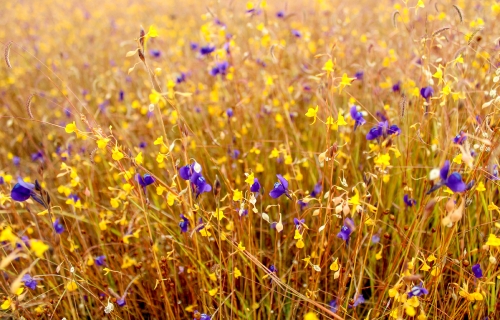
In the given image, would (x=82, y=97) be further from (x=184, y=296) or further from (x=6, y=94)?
(x=184, y=296)

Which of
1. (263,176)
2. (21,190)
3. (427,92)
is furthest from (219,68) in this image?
(21,190)

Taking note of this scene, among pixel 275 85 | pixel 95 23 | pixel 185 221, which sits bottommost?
pixel 185 221

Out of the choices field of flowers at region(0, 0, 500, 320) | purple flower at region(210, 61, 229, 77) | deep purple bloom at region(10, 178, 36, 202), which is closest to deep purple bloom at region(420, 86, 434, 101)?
field of flowers at region(0, 0, 500, 320)

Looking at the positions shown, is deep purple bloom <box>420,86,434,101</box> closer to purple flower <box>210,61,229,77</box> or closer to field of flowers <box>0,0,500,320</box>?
field of flowers <box>0,0,500,320</box>

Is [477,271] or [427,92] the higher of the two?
[427,92]

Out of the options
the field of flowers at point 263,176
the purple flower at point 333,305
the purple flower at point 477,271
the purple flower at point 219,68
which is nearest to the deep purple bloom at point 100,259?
the field of flowers at point 263,176

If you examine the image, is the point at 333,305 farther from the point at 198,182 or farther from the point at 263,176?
the point at 263,176

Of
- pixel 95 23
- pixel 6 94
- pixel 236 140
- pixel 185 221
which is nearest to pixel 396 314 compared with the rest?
pixel 185 221

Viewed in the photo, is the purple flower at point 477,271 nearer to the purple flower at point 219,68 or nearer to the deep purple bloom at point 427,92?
the deep purple bloom at point 427,92
